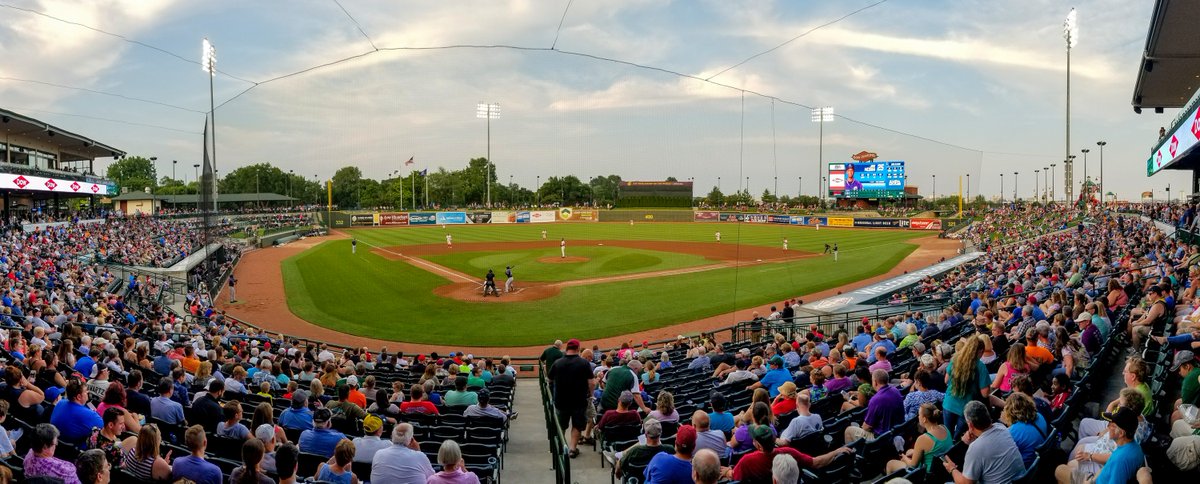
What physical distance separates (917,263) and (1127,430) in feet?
134

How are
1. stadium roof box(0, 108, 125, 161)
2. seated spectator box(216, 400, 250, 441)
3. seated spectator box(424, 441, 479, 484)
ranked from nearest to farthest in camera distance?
seated spectator box(424, 441, 479, 484) < seated spectator box(216, 400, 250, 441) < stadium roof box(0, 108, 125, 161)

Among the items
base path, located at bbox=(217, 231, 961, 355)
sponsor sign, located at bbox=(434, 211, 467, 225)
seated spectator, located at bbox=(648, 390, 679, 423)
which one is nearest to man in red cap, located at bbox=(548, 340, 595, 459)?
seated spectator, located at bbox=(648, 390, 679, 423)

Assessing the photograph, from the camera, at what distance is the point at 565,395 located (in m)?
8.66

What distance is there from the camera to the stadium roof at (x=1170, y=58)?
15.1 meters

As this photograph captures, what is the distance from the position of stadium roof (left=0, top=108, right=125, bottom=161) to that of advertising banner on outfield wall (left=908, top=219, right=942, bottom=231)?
7791 cm

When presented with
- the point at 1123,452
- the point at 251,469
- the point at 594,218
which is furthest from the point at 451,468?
the point at 594,218

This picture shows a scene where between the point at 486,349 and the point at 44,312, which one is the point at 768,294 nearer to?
the point at 486,349

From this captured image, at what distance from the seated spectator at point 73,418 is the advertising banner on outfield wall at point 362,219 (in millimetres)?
74361

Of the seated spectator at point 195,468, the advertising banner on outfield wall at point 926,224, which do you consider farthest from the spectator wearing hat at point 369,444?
the advertising banner on outfield wall at point 926,224

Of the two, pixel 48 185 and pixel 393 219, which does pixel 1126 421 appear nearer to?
pixel 48 185

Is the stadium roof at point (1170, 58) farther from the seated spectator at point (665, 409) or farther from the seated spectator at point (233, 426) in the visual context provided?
the seated spectator at point (233, 426)

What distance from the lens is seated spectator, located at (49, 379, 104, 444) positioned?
5977 millimetres

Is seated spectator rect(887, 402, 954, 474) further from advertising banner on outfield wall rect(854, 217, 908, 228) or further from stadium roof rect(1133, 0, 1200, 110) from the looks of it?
advertising banner on outfield wall rect(854, 217, 908, 228)

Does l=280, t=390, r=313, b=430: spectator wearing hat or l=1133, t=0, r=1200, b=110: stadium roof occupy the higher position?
l=1133, t=0, r=1200, b=110: stadium roof
